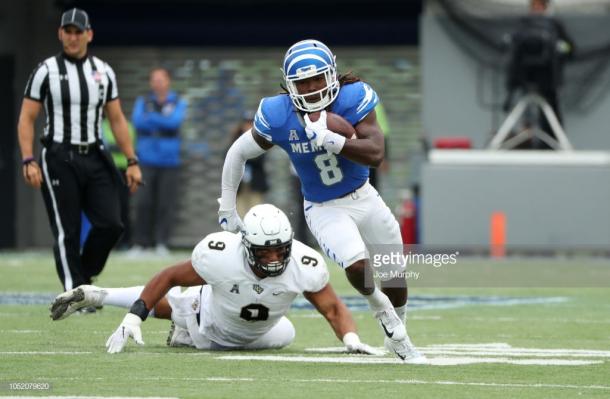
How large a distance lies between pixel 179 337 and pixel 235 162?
0.98m

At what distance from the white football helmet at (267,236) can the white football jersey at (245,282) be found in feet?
0.42

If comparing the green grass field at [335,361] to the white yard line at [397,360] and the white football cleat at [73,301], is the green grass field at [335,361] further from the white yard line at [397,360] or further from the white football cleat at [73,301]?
the white football cleat at [73,301]

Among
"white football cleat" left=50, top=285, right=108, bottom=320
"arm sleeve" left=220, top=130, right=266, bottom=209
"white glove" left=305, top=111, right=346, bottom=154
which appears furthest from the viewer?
"white football cleat" left=50, top=285, right=108, bottom=320

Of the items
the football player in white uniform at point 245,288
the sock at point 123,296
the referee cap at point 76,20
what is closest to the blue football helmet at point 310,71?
the football player in white uniform at point 245,288

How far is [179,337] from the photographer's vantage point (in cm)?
838

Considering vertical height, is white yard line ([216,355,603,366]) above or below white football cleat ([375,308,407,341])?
below

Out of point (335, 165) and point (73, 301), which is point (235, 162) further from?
point (73, 301)

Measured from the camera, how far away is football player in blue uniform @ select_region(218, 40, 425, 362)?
761 centimetres

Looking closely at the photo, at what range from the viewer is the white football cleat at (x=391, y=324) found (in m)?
7.59

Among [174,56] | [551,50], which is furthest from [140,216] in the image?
[551,50]

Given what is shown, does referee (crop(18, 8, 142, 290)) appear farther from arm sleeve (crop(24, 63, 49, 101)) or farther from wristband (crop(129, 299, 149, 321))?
wristband (crop(129, 299, 149, 321))

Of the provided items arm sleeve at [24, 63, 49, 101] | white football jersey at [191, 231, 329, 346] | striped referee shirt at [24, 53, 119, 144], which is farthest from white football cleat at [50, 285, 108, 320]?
arm sleeve at [24, 63, 49, 101]

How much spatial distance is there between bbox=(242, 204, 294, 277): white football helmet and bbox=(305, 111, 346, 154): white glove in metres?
0.45

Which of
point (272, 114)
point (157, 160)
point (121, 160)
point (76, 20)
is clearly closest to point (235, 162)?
point (272, 114)
